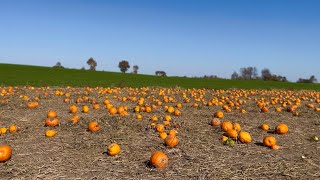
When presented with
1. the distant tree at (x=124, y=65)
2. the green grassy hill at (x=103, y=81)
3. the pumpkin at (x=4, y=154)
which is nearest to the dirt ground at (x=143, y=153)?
the pumpkin at (x=4, y=154)

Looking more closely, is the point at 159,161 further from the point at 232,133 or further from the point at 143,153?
the point at 232,133

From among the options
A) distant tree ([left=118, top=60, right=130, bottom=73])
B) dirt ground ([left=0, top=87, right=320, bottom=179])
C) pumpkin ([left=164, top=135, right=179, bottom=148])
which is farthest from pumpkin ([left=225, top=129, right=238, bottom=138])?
distant tree ([left=118, top=60, right=130, bottom=73])

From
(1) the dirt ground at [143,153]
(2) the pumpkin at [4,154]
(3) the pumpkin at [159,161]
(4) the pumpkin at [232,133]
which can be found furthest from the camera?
(4) the pumpkin at [232,133]

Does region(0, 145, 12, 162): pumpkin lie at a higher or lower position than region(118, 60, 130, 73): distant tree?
lower

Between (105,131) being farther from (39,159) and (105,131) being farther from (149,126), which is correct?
(39,159)

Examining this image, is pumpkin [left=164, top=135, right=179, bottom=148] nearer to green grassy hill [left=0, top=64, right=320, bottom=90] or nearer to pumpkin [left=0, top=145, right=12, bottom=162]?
pumpkin [left=0, top=145, right=12, bottom=162]

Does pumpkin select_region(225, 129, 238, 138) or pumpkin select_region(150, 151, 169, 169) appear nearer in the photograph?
pumpkin select_region(150, 151, 169, 169)

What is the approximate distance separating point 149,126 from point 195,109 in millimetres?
5050

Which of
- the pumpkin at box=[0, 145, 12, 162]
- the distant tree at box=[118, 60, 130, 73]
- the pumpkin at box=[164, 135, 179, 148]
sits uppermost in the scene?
the distant tree at box=[118, 60, 130, 73]

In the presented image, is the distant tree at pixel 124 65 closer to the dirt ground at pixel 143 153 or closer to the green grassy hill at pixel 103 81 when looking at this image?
the green grassy hill at pixel 103 81

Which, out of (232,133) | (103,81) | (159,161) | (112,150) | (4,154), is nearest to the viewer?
(159,161)

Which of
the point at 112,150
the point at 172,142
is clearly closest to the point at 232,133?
the point at 172,142

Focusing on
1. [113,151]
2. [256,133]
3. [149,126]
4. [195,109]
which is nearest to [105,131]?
[149,126]

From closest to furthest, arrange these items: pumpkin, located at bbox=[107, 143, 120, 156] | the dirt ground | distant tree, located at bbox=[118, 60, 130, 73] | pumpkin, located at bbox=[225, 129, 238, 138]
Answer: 1. the dirt ground
2. pumpkin, located at bbox=[107, 143, 120, 156]
3. pumpkin, located at bbox=[225, 129, 238, 138]
4. distant tree, located at bbox=[118, 60, 130, 73]
